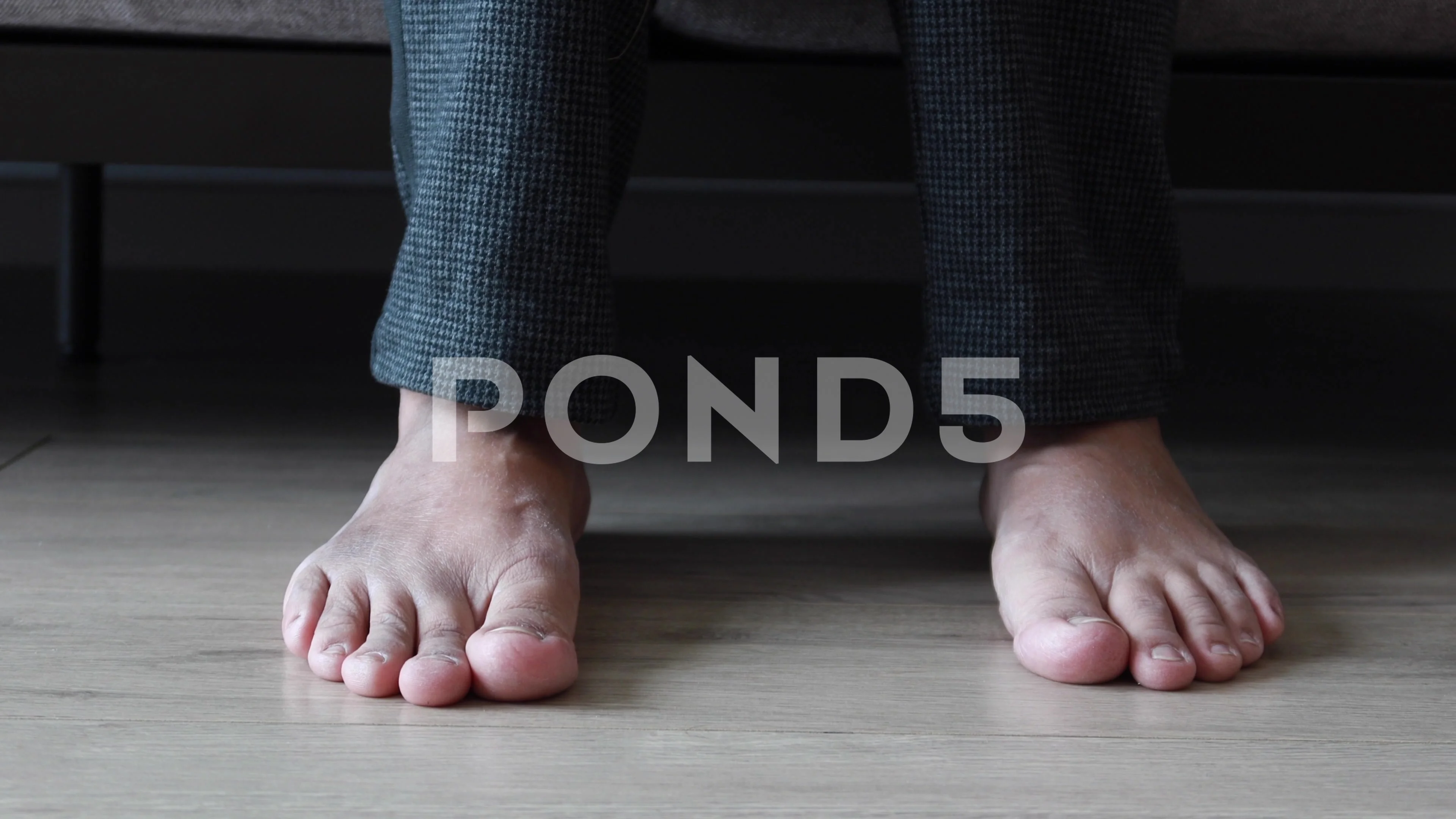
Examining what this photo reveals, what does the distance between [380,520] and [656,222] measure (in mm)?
1742

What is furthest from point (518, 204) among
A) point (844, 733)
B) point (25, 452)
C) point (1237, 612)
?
point (25, 452)

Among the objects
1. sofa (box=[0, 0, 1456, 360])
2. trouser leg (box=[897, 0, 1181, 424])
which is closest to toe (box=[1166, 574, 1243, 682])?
trouser leg (box=[897, 0, 1181, 424])

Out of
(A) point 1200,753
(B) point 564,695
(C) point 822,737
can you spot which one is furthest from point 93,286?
(A) point 1200,753

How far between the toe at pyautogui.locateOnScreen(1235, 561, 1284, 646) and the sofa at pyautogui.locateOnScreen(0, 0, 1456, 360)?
0.37 metres

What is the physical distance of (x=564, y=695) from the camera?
57cm

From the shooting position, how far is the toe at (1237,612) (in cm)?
62

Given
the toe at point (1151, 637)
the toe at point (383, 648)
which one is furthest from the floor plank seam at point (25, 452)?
the toe at point (1151, 637)

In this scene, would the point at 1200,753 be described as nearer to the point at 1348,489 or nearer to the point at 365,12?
the point at 1348,489

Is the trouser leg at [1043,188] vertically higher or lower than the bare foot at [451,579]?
higher

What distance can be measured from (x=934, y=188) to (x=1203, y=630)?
27cm

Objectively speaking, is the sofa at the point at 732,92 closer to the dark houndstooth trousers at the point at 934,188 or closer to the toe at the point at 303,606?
the dark houndstooth trousers at the point at 934,188

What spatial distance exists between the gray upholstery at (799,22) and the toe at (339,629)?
0.47 meters

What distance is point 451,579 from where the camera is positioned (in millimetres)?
624

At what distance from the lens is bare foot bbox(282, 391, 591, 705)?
56cm
